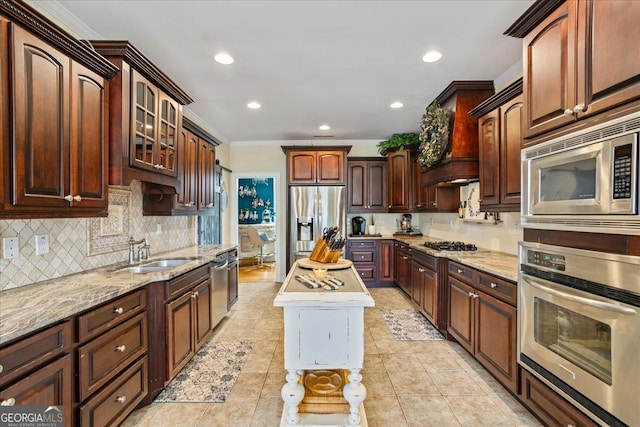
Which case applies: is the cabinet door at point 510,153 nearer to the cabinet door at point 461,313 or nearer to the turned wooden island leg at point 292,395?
the cabinet door at point 461,313

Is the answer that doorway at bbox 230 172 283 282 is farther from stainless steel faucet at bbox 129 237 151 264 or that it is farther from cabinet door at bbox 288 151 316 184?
stainless steel faucet at bbox 129 237 151 264

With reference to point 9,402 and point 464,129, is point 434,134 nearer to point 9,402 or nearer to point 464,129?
→ point 464,129

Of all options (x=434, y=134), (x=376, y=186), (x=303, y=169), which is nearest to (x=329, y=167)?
(x=303, y=169)

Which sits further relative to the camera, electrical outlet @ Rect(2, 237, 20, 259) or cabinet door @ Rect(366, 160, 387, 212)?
cabinet door @ Rect(366, 160, 387, 212)

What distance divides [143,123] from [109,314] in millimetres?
1444

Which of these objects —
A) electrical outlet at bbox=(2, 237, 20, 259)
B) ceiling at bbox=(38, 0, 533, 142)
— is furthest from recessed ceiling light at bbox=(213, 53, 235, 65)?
electrical outlet at bbox=(2, 237, 20, 259)

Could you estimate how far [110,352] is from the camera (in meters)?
1.73

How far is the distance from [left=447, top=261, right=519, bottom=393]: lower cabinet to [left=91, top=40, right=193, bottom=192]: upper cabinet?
2.84 meters

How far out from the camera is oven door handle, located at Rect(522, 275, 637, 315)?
4.25 feet

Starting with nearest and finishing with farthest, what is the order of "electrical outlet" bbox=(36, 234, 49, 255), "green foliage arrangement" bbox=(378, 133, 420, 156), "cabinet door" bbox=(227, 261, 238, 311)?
"electrical outlet" bbox=(36, 234, 49, 255) < "cabinet door" bbox=(227, 261, 238, 311) < "green foliage arrangement" bbox=(378, 133, 420, 156)

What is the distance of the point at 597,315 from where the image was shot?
142 centimetres

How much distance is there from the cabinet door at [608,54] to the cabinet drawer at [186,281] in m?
2.81

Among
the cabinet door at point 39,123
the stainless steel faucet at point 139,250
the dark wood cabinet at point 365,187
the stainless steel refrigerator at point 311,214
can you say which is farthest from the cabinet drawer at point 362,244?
the cabinet door at point 39,123

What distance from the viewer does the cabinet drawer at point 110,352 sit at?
154 cm
